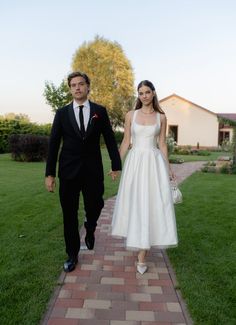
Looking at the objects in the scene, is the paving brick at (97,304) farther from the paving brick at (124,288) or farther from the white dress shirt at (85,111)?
the white dress shirt at (85,111)

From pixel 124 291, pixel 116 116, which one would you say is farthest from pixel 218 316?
pixel 116 116

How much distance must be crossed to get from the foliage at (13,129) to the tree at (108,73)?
19951mm

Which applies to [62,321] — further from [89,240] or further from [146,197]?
[89,240]

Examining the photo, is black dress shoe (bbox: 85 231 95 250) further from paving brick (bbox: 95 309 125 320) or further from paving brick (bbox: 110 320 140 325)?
paving brick (bbox: 110 320 140 325)

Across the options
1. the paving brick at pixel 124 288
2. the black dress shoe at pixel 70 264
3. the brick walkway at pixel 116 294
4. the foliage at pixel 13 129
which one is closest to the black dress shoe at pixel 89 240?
the brick walkway at pixel 116 294

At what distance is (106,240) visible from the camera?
5.15 metres

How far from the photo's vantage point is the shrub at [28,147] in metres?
16.8

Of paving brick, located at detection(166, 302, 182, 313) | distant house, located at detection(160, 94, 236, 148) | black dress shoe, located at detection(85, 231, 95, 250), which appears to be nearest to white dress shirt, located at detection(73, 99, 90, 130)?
black dress shoe, located at detection(85, 231, 95, 250)

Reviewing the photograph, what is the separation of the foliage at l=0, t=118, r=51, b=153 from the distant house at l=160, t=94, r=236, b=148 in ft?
65.1

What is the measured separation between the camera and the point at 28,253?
4465 mm

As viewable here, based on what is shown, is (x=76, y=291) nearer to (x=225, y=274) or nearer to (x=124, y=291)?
(x=124, y=291)

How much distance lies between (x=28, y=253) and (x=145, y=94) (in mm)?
2269

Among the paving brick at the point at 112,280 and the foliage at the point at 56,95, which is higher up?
the foliage at the point at 56,95

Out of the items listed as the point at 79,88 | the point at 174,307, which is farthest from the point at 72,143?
the point at 174,307
